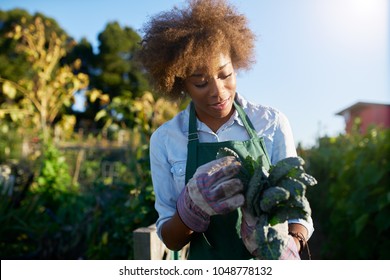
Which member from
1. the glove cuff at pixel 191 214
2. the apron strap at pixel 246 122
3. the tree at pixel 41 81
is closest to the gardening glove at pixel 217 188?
the glove cuff at pixel 191 214

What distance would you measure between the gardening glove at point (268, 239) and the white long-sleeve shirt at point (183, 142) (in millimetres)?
346

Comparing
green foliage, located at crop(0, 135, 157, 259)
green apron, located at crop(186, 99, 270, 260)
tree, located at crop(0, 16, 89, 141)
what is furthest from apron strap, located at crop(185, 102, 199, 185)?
tree, located at crop(0, 16, 89, 141)

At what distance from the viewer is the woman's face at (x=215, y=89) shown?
1.44 m

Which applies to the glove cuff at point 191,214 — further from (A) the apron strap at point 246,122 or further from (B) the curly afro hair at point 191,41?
(B) the curly afro hair at point 191,41

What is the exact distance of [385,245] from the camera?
311cm

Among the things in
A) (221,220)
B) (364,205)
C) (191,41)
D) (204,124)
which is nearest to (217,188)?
(221,220)

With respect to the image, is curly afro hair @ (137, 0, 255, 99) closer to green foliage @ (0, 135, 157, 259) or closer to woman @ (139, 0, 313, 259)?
woman @ (139, 0, 313, 259)

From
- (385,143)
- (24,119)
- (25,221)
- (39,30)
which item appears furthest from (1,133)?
(385,143)

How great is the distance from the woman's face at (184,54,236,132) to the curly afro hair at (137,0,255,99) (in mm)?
32

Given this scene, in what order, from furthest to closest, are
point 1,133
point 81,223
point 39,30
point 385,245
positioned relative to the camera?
point 39,30, point 1,133, point 81,223, point 385,245

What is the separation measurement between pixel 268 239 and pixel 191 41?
73 cm

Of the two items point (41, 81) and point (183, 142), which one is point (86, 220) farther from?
point (41, 81)

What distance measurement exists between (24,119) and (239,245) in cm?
845
